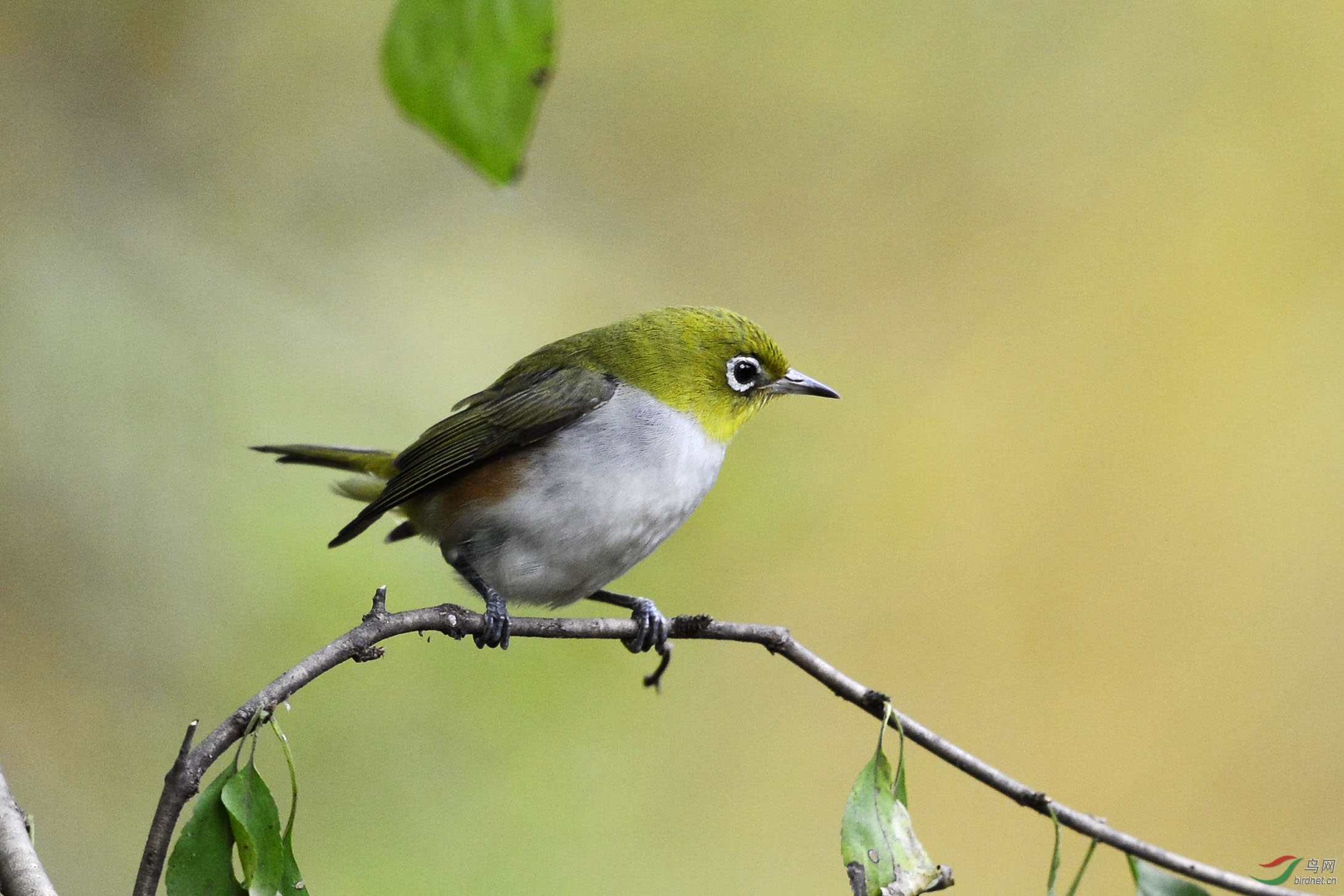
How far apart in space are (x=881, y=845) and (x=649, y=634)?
3.88ft

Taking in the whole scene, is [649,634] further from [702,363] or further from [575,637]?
[702,363]

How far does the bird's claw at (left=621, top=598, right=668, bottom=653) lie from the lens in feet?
9.18

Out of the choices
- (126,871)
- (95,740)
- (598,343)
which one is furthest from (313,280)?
(126,871)

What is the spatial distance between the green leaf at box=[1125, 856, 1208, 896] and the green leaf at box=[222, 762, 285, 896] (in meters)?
1.51

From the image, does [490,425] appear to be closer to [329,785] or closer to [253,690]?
[253,690]

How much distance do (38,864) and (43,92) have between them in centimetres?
451

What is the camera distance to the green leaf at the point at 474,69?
1.55 metres

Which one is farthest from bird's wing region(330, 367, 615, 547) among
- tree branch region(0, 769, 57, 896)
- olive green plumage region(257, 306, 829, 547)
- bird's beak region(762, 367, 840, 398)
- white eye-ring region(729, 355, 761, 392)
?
tree branch region(0, 769, 57, 896)

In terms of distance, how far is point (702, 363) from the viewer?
12.3 ft

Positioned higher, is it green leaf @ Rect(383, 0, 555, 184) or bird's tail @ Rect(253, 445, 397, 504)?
bird's tail @ Rect(253, 445, 397, 504)

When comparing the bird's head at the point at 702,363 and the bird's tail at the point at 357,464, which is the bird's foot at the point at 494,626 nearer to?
the bird's tail at the point at 357,464

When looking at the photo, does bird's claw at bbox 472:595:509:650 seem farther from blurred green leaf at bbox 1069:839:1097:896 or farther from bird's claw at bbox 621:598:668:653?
blurred green leaf at bbox 1069:839:1097:896

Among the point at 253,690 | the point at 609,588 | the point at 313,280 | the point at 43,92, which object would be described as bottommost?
the point at 253,690

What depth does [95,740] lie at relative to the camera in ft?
15.5
